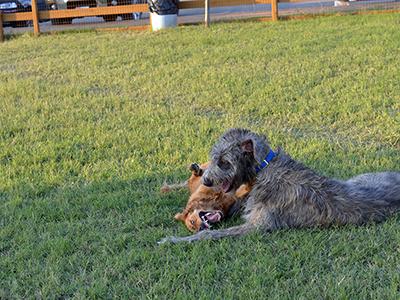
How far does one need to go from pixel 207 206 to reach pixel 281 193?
583 millimetres

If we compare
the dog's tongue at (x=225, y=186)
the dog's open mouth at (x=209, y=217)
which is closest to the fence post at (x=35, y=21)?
the dog's open mouth at (x=209, y=217)

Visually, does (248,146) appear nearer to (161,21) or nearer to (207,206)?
(207,206)

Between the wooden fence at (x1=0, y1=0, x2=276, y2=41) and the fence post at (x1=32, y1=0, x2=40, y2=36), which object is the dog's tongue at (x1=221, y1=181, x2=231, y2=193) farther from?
the fence post at (x1=32, y1=0, x2=40, y2=36)

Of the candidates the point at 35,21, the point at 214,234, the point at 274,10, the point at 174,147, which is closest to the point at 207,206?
the point at 214,234

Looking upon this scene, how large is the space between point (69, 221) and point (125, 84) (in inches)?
196

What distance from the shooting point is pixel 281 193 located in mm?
4137

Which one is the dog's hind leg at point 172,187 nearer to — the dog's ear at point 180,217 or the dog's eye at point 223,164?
the dog's ear at point 180,217

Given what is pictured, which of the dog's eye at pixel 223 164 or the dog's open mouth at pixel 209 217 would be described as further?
the dog's open mouth at pixel 209 217

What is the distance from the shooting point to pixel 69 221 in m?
4.52

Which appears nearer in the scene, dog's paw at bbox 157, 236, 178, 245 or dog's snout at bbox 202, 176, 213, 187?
dog's paw at bbox 157, 236, 178, 245

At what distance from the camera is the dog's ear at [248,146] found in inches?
160

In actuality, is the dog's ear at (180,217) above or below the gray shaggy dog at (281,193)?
below

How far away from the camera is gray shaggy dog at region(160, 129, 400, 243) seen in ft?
13.3

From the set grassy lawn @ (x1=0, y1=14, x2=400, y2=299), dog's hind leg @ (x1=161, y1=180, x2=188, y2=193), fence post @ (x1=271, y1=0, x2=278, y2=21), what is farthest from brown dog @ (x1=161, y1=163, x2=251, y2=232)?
fence post @ (x1=271, y1=0, x2=278, y2=21)
